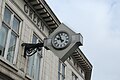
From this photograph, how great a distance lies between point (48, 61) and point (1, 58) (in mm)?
5713

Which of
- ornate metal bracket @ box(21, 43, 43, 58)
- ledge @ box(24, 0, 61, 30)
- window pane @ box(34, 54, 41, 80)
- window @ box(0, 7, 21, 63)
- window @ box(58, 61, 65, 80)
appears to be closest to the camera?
window @ box(0, 7, 21, 63)

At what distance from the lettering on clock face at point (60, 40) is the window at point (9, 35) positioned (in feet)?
6.80

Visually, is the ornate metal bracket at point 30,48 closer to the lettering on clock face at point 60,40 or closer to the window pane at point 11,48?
the window pane at point 11,48

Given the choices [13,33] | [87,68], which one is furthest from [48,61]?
[87,68]

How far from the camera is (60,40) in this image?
42.7ft

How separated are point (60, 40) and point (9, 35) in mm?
2439

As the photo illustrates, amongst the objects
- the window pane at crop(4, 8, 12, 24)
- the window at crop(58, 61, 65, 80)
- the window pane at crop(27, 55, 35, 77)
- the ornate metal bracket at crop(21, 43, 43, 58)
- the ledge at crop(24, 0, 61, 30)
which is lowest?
the window pane at crop(27, 55, 35, 77)

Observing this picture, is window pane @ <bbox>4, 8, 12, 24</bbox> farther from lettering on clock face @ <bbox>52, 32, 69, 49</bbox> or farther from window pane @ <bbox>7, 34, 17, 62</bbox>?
lettering on clock face @ <bbox>52, 32, 69, 49</bbox>

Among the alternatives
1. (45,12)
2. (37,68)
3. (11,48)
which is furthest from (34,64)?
(45,12)

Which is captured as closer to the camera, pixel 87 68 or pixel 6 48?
pixel 6 48

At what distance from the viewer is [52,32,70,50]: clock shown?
12.7 metres

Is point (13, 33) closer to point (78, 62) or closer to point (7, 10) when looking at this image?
point (7, 10)

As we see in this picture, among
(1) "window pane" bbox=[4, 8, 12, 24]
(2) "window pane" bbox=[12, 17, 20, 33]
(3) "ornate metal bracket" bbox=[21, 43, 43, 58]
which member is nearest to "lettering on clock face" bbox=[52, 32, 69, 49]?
(3) "ornate metal bracket" bbox=[21, 43, 43, 58]

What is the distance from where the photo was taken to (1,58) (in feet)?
39.5
